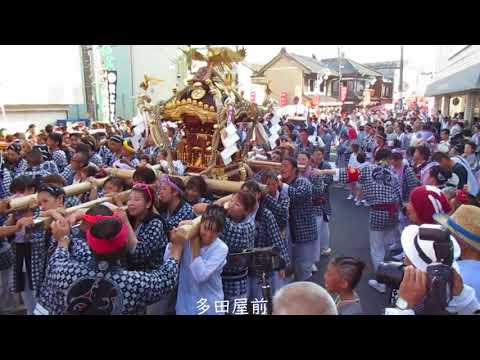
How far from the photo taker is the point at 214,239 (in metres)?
2.36

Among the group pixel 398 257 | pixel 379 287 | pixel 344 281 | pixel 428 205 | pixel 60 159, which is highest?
pixel 60 159

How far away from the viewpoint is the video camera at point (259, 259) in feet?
7.86

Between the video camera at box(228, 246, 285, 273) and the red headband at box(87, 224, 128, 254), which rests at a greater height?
the red headband at box(87, 224, 128, 254)

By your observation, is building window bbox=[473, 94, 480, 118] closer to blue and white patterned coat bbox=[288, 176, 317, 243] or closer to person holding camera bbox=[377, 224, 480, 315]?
blue and white patterned coat bbox=[288, 176, 317, 243]

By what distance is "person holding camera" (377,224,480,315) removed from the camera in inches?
58.1

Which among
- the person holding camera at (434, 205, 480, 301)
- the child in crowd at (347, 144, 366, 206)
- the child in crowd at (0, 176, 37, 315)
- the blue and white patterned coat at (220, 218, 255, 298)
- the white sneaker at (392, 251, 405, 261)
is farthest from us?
the child in crowd at (347, 144, 366, 206)

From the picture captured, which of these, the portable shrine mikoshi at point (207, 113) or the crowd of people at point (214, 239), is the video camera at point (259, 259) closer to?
the crowd of people at point (214, 239)

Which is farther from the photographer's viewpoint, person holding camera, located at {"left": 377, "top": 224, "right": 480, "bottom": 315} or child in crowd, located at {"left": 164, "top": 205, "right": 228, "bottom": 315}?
child in crowd, located at {"left": 164, "top": 205, "right": 228, "bottom": 315}

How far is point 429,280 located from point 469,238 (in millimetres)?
532

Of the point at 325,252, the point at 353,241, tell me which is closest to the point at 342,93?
the point at 353,241

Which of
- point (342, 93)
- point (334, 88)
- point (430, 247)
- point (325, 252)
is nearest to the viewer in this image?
point (430, 247)

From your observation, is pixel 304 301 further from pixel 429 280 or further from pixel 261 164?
pixel 261 164

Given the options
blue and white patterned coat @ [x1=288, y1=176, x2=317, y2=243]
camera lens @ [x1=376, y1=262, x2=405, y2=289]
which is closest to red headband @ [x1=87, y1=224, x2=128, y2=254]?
camera lens @ [x1=376, y1=262, x2=405, y2=289]

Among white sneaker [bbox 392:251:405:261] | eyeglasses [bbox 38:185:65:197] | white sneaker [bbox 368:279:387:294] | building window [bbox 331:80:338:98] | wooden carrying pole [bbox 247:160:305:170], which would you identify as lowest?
white sneaker [bbox 368:279:387:294]
